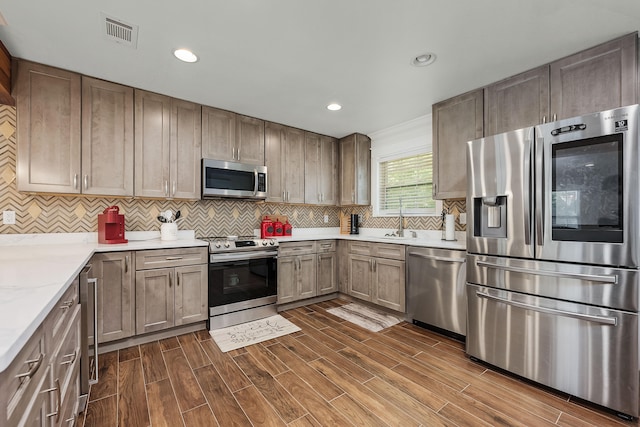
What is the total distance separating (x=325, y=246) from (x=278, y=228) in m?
0.72

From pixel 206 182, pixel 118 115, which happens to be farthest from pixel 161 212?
pixel 118 115

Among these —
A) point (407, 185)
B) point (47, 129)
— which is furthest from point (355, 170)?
point (47, 129)

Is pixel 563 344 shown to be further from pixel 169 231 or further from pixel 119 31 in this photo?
pixel 119 31

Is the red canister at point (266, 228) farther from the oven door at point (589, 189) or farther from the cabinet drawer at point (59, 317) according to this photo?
the oven door at point (589, 189)

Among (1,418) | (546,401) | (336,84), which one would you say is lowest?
(546,401)

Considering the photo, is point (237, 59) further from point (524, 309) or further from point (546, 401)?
point (546, 401)

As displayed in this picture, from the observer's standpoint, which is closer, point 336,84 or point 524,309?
point 524,309

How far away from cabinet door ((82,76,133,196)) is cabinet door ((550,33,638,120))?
12.8 feet

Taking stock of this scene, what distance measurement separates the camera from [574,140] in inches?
75.2

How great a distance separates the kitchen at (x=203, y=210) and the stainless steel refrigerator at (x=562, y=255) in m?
0.75

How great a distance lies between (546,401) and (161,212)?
3.82m

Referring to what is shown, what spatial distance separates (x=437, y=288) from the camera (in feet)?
9.51

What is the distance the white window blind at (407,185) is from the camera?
377 cm

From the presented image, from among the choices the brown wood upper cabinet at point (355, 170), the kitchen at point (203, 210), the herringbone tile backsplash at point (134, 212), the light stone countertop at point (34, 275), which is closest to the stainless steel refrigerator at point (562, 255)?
the light stone countertop at point (34, 275)
